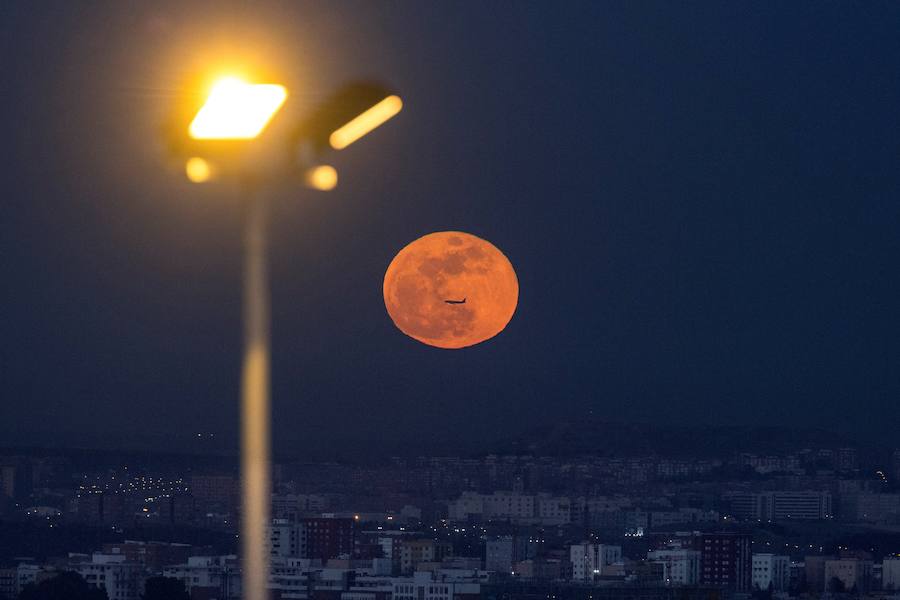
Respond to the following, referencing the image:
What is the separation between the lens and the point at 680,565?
24.0 m

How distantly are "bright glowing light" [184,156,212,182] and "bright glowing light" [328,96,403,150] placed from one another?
8 cm

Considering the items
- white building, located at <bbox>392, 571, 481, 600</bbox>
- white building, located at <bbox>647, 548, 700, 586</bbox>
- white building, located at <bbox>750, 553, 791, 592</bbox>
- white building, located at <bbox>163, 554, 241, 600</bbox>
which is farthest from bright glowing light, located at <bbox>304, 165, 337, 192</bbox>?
white building, located at <bbox>750, 553, 791, 592</bbox>

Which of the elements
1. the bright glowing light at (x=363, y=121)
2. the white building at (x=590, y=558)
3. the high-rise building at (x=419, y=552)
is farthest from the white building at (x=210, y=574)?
the bright glowing light at (x=363, y=121)

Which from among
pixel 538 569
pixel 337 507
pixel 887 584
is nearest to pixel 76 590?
pixel 538 569

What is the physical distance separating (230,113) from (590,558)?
24.2m

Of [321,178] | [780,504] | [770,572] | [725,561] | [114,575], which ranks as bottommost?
[770,572]

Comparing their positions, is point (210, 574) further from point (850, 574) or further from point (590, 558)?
point (850, 574)

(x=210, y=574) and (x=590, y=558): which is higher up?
(x=210, y=574)

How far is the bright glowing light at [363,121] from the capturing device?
1.14 m

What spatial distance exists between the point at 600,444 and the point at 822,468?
4.38 meters

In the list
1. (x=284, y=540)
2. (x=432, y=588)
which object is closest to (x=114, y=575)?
(x=432, y=588)

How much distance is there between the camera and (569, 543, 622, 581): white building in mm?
24078

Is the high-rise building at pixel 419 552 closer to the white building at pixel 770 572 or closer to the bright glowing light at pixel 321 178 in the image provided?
the white building at pixel 770 572

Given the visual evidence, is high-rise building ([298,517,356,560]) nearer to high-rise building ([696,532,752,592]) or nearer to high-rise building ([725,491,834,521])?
high-rise building ([696,532,752,592])
